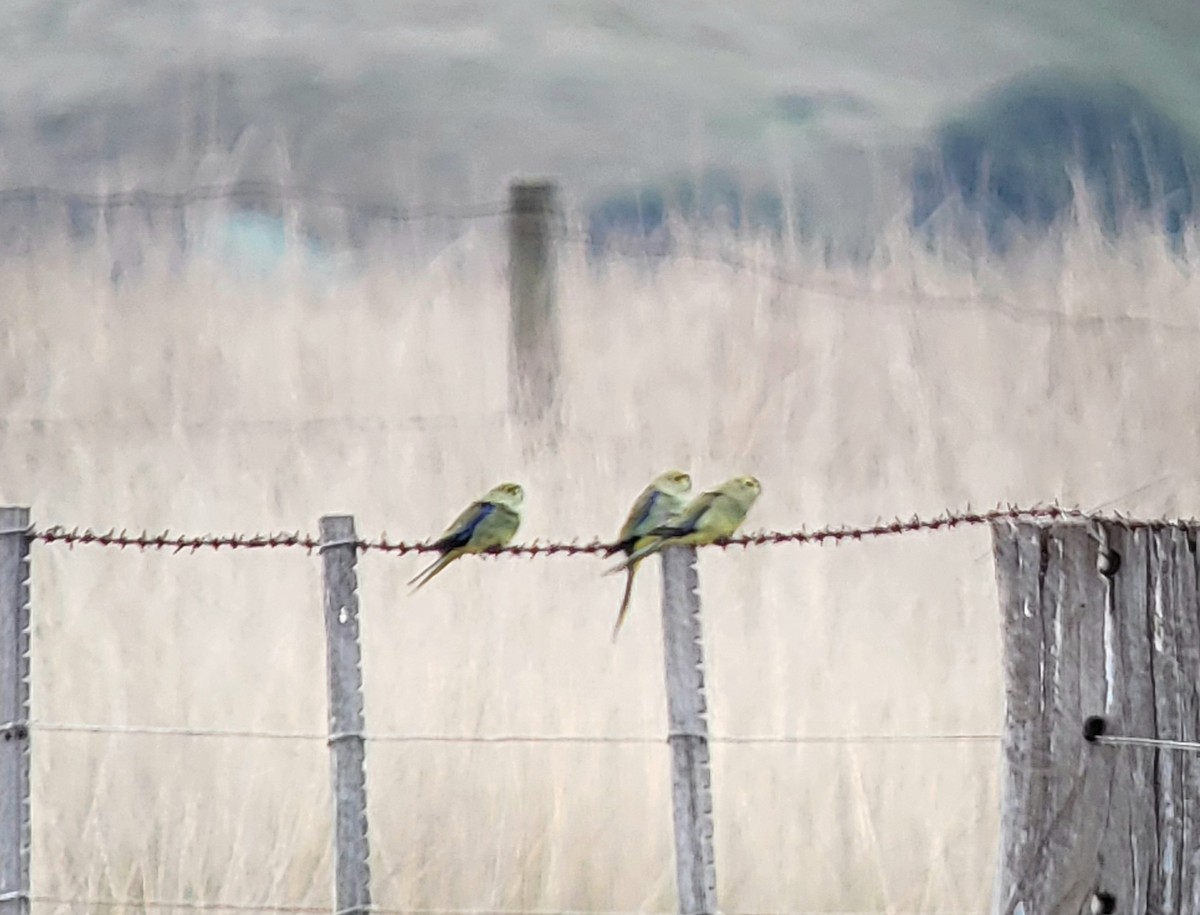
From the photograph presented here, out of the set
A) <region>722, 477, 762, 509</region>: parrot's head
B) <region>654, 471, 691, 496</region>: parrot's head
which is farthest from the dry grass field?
<region>722, 477, 762, 509</region>: parrot's head

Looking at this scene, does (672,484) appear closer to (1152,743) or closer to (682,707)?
(682,707)

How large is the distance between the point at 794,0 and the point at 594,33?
45cm

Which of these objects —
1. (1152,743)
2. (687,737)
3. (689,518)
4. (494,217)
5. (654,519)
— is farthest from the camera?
(494,217)

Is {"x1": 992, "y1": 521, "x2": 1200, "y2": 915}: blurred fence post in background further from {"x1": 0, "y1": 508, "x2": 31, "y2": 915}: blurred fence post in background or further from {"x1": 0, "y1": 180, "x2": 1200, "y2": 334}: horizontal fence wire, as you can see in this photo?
{"x1": 0, "y1": 180, "x2": 1200, "y2": 334}: horizontal fence wire

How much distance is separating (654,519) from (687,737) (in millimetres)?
576

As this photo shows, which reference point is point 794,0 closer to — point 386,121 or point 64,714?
point 386,121

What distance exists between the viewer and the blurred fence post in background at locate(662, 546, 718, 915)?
2.10 m

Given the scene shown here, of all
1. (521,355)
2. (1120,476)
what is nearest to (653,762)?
(521,355)

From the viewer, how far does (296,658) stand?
355 centimetres

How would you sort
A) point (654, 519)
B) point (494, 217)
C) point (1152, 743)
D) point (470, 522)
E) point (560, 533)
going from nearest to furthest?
point (1152, 743), point (654, 519), point (470, 522), point (560, 533), point (494, 217)

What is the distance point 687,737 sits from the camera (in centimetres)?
210

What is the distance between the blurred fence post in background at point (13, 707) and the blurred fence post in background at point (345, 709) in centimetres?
43

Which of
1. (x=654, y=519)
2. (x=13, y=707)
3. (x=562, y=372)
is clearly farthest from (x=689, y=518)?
(x=562, y=372)

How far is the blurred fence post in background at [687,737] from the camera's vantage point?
2100 mm
